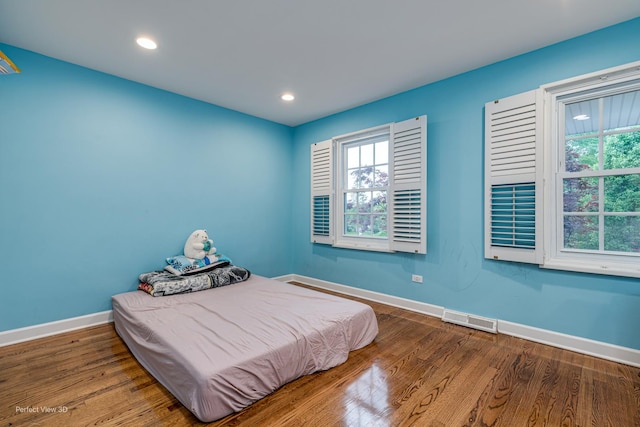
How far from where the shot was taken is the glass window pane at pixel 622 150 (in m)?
2.16

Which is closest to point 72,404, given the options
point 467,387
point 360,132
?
point 467,387

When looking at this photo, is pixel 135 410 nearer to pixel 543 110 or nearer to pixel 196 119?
pixel 196 119

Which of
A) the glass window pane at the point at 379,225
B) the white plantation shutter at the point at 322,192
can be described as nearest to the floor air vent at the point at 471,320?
the glass window pane at the point at 379,225

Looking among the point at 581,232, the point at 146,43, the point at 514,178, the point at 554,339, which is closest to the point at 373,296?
the point at 554,339

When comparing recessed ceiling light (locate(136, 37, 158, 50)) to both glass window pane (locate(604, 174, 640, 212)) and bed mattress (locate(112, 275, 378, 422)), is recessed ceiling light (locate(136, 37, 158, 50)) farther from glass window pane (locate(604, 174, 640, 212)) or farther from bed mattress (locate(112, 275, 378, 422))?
glass window pane (locate(604, 174, 640, 212))

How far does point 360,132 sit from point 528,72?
1796 millimetres

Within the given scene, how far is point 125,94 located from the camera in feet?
9.98

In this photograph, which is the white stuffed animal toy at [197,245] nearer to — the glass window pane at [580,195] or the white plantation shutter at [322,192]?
the white plantation shutter at [322,192]

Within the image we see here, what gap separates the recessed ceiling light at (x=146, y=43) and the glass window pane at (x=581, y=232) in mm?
3810

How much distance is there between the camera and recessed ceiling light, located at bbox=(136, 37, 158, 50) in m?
2.35

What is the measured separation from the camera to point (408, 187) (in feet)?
10.5

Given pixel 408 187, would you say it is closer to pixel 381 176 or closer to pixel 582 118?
pixel 381 176

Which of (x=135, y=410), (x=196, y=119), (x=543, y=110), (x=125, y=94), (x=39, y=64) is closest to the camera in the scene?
(x=135, y=410)

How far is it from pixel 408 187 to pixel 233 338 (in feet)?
7.66
